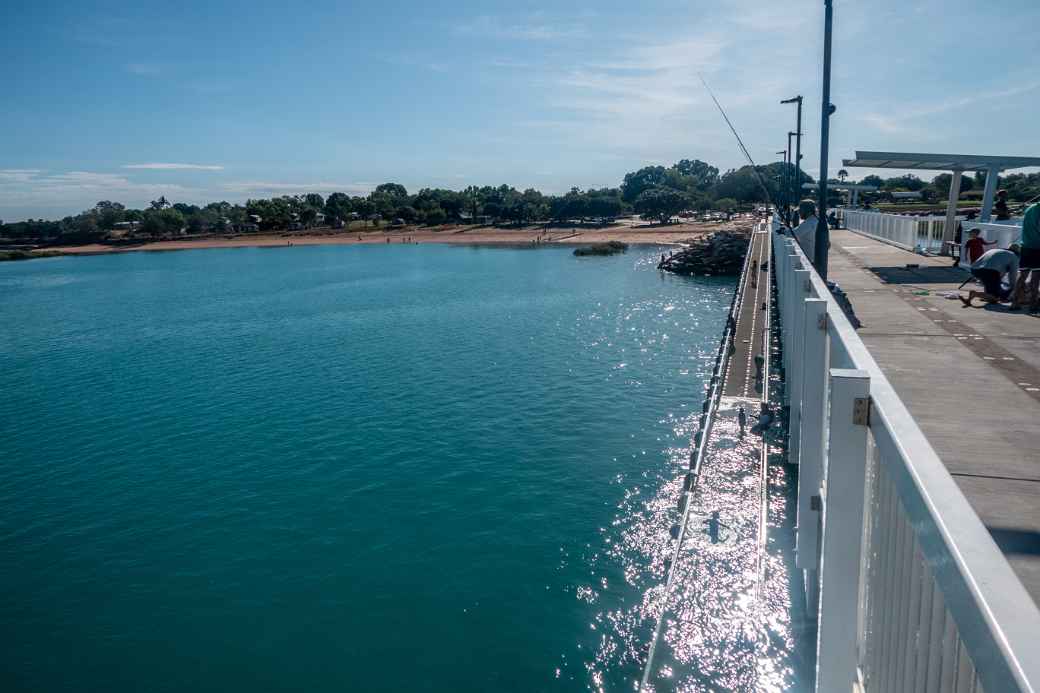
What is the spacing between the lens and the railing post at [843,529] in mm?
2750

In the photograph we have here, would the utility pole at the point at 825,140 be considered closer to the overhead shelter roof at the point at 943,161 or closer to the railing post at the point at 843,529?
the railing post at the point at 843,529

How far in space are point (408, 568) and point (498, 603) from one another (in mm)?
2289

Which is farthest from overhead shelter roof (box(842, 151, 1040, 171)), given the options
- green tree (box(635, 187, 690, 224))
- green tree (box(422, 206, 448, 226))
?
green tree (box(422, 206, 448, 226))

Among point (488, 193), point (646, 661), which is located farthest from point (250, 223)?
point (646, 661)

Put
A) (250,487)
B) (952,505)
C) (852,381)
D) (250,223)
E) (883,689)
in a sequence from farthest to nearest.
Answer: (250,223) → (250,487) → (852,381) → (883,689) → (952,505)

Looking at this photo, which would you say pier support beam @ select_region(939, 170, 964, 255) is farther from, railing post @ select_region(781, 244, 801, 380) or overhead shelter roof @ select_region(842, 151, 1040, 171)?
railing post @ select_region(781, 244, 801, 380)

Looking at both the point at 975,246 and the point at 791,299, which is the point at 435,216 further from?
the point at 791,299

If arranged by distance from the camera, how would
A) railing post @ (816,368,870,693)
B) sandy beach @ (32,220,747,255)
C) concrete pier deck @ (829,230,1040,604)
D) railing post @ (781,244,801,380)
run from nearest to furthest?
1. railing post @ (816,368,870,693)
2. concrete pier deck @ (829,230,1040,604)
3. railing post @ (781,244,801,380)
4. sandy beach @ (32,220,747,255)

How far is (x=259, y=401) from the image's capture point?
1002 inches

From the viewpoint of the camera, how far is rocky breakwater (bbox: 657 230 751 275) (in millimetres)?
A: 62094

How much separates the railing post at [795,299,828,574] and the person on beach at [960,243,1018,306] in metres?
8.90

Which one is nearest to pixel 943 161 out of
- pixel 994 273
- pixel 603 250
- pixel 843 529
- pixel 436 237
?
pixel 994 273

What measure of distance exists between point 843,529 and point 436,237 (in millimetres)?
136265

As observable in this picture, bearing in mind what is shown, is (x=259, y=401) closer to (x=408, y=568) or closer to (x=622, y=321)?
(x=408, y=568)
